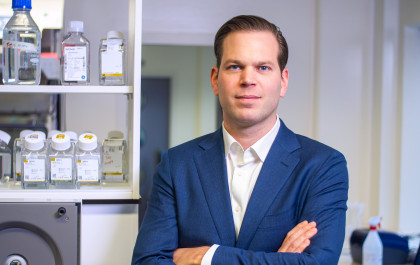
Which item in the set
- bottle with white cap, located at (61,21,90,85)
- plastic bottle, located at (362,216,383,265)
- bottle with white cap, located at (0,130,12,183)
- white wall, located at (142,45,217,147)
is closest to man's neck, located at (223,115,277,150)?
bottle with white cap, located at (61,21,90,85)

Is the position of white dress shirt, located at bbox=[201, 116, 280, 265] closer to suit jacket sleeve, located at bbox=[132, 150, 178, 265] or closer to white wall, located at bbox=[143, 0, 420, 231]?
suit jacket sleeve, located at bbox=[132, 150, 178, 265]

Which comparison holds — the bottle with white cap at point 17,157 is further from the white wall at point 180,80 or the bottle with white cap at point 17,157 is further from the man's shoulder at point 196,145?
the white wall at point 180,80

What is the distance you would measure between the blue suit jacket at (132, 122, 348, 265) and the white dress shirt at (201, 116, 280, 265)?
0.10ft

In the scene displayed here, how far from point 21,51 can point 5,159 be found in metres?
0.37

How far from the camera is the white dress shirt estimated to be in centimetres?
153

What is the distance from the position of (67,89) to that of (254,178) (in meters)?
0.63

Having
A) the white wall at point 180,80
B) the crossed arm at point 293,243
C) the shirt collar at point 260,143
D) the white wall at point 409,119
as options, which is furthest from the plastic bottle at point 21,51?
the white wall at point 180,80

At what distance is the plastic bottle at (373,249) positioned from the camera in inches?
83.3

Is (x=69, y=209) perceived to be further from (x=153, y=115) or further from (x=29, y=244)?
(x=153, y=115)

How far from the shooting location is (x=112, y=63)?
1.64 m

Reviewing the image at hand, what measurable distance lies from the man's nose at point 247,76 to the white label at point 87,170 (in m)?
0.52

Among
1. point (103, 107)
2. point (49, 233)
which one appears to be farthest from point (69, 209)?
point (103, 107)

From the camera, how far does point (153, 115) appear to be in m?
6.94

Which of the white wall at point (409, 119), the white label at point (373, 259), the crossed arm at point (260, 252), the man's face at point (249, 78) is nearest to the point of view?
the crossed arm at point (260, 252)
